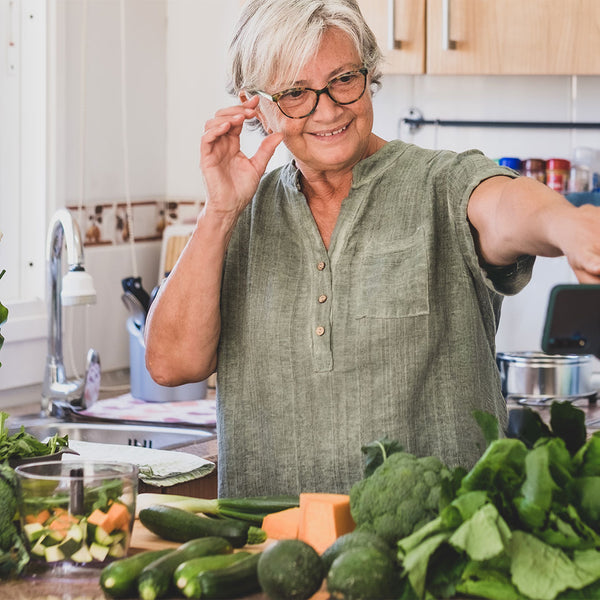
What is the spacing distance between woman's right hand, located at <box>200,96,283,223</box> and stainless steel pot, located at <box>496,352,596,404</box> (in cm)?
128

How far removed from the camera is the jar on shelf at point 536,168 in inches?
130

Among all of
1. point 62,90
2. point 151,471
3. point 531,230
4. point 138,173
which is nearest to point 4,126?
point 62,90

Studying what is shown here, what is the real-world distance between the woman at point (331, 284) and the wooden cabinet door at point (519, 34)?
1.41 metres

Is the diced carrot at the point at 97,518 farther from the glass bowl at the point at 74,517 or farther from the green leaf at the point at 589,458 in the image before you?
the green leaf at the point at 589,458

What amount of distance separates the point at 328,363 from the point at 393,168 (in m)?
0.34

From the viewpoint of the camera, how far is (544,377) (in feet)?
9.18

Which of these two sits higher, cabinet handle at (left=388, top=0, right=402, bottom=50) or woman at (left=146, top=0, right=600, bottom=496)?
cabinet handle at (left=388, top=0, right=402, bottom=50)

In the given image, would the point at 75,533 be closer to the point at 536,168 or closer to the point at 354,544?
the point at 354,544

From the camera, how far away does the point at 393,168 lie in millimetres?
1753

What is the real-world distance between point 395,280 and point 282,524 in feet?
1.47

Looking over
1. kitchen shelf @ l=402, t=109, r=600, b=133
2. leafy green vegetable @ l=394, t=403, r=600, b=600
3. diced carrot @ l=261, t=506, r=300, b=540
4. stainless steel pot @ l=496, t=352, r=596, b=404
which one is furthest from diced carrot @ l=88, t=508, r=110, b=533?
kitchen shelf @ l=402, t=109, r=600, b=133

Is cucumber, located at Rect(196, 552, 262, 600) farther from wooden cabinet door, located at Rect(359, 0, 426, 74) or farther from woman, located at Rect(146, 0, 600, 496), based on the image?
wooden cabinet door, located at Rect(359, 0, 426, 74)

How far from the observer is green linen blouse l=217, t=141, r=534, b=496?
1638 millimetres

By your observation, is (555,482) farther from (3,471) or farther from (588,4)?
(588,4)
